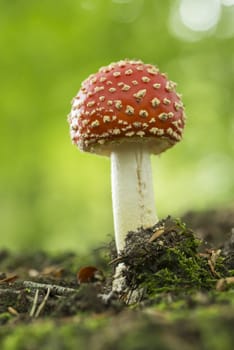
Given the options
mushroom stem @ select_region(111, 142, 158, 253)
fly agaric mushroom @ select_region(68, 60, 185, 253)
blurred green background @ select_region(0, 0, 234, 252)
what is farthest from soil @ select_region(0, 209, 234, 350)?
blurred green background @ select_region(0, 0, 234, 252)

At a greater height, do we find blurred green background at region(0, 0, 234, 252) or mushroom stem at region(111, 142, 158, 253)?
blurred green background at region(0, 0, 234, 252)

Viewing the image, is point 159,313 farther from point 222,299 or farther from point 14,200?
point 14,200

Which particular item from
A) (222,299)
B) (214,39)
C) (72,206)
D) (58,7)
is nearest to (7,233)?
(72,206)

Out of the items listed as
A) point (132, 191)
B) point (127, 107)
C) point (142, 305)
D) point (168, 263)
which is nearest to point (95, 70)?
point (132, 191)

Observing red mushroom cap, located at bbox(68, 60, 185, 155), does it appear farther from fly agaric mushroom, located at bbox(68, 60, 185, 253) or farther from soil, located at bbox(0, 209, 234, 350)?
soil, located at bbox(0, 209, 234, 350)

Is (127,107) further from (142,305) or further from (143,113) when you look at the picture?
(142,305)
